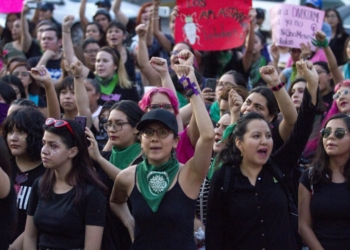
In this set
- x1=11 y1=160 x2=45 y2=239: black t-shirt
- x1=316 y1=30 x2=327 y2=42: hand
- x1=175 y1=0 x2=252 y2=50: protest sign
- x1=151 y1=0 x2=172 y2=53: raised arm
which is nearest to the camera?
x1=11 y1=160 x2=45 y2=239: black t-shirt

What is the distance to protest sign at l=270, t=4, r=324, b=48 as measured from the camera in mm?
9211

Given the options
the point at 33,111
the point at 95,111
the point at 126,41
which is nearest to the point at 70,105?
the point at 95,111

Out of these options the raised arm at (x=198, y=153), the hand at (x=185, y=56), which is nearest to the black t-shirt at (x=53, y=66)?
the hand at (x=185, y=56)

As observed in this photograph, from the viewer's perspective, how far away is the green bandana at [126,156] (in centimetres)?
600

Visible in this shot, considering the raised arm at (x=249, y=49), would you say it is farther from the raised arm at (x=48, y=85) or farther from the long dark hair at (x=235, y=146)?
the long dark hair at (x=235, y=146)

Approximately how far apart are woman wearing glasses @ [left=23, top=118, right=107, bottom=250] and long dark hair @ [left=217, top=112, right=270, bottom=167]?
32.8 inches

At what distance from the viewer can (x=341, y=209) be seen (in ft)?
18.3

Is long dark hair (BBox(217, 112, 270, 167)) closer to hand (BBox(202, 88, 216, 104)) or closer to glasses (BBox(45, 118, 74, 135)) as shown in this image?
glasses (BBox(45, 118, 74, 135))

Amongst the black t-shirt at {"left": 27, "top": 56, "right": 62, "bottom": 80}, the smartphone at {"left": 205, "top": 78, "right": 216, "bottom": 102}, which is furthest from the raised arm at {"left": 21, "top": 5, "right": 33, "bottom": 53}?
the smartphone at {"left": 205, "top": 78, "right": 216, "bottom": 102}

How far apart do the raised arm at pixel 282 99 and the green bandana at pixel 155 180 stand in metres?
1.02

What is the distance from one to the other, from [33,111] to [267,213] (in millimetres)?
2061

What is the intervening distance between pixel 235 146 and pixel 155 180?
2.27 ft

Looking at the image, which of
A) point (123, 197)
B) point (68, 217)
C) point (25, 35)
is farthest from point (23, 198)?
point (25, 35)

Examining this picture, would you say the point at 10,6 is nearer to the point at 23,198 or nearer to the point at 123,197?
the point at 23,198
